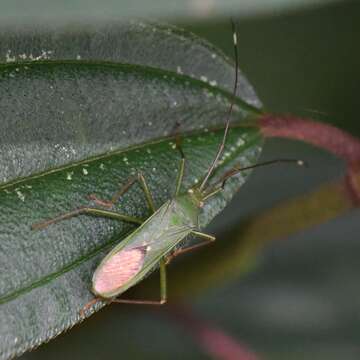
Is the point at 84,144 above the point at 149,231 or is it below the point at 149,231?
above

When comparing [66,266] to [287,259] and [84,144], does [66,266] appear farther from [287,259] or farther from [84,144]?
[287,259]

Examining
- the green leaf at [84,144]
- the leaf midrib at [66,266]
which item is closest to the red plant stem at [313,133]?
the green leaf at [84,144]

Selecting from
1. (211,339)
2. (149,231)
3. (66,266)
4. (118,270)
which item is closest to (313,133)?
(149,231)

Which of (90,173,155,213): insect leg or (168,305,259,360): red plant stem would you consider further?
(168,305,259,360): red plant stem

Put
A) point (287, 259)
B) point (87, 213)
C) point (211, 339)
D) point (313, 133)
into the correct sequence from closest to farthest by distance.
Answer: point (87, 213), point (313, 133), point (211, 339), point (287, 259)

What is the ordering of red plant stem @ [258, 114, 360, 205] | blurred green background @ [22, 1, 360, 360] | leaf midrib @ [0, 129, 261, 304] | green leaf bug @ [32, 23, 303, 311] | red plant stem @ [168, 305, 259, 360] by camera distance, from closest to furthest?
leaf midrib @ [0, 129, 261, 304]
green leaf bug @ [32, 23, 303, 311]
red plant stem @ [258, 114, 360, 205]
red plant stem @ [168, 305, 259, 360]
blurred green background @ [22, 1, 360, 360]

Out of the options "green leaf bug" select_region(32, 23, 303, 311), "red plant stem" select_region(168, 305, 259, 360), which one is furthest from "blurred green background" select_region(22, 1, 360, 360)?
"green leaf bug" select_region(32, 23, 303, 311)

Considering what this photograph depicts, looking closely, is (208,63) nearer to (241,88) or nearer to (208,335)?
(241,88)

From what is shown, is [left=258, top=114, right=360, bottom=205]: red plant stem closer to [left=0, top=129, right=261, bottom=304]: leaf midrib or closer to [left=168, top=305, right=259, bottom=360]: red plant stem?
[left=0, top=129, right=261, bottom=304]: leaf midrib
